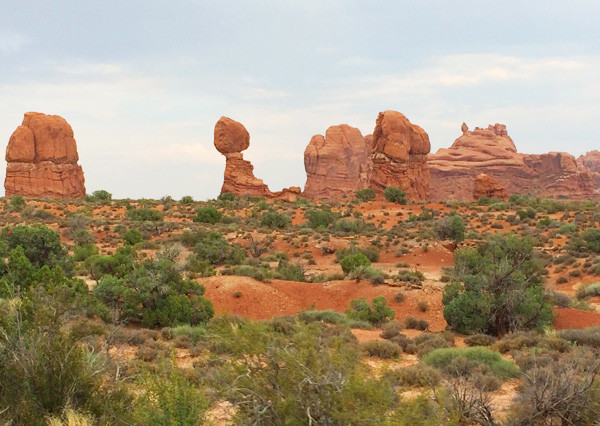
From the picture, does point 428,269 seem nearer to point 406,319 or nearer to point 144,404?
point 406,319

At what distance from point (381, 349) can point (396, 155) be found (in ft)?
192

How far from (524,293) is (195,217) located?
30.1 m

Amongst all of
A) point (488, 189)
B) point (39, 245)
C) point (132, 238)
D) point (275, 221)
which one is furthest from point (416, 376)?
point (488, 189)

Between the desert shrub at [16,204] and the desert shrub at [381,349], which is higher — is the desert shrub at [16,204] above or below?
above

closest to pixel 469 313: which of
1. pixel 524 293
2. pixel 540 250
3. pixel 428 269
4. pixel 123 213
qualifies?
pixel 524 293

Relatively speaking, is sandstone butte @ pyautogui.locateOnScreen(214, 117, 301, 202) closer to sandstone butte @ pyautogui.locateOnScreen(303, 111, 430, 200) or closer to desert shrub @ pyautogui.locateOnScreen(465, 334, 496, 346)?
sandstone butte @ pyautogui.locateOnScreen(303, 111, 430, 200)

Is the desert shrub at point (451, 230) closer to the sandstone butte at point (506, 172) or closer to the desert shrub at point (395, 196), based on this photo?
the desert shrub at point (395, 196)

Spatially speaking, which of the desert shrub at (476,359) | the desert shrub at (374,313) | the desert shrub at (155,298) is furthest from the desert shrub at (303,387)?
the desert shrub at (374,313)

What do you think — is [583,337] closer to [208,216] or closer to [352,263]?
[352,263]

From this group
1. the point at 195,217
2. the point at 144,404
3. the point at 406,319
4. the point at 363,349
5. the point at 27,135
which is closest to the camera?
the point at 144,404

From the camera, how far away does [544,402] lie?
6.53 m

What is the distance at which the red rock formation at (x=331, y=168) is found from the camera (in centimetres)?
9512

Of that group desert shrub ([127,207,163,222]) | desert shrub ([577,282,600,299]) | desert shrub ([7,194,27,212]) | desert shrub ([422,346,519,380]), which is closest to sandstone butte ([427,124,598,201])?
desert shrub ([127,207,163,222])

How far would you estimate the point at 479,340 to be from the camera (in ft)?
43.6
